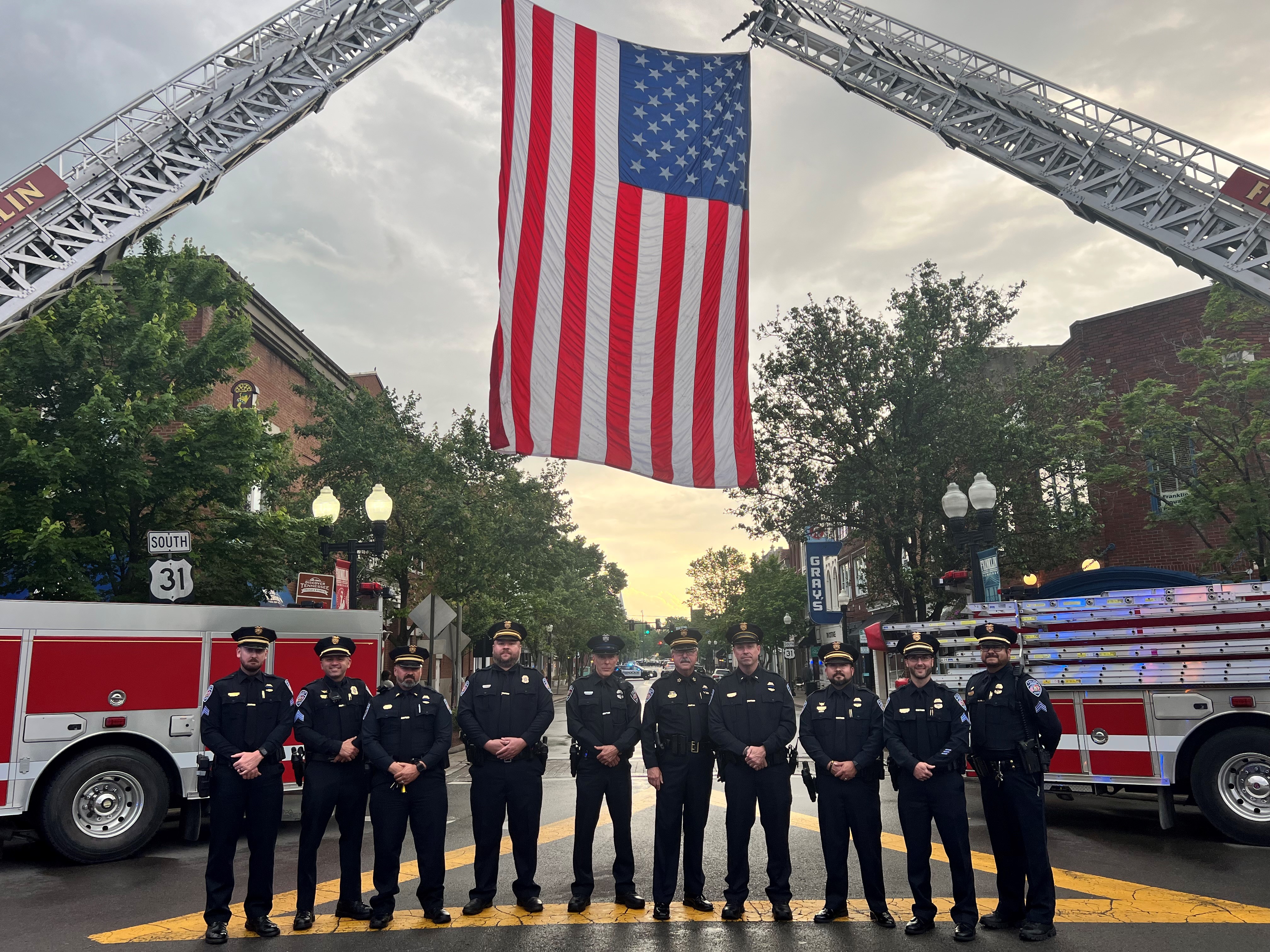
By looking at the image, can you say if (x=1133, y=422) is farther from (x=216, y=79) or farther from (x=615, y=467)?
(x=216, y=79)

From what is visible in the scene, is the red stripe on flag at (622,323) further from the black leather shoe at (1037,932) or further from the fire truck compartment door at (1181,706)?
the fire truck compartment door at (1181,706)

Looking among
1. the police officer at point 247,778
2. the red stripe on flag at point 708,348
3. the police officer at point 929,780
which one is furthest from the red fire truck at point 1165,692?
the police officer at point 247,778

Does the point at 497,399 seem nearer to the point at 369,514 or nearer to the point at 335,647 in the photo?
the point at 335,647

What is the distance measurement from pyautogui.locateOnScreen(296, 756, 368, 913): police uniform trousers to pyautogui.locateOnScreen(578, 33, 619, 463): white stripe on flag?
4.12 m

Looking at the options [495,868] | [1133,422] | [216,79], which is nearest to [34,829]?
[495,868]

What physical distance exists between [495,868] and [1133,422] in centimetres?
1829

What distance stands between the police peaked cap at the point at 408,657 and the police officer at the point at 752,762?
7.85 ft

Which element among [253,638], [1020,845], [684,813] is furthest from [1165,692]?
[253,638]

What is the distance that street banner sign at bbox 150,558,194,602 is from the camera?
1200 centimetres

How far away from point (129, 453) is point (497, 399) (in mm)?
8941

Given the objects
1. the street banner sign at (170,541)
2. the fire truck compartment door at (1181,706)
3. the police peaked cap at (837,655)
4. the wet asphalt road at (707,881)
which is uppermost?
the street banner sign at (170,541)

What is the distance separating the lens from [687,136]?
10953 mm

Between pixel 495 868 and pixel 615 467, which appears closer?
pixel 495 868

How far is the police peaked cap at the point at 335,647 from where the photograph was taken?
7.18 metres
